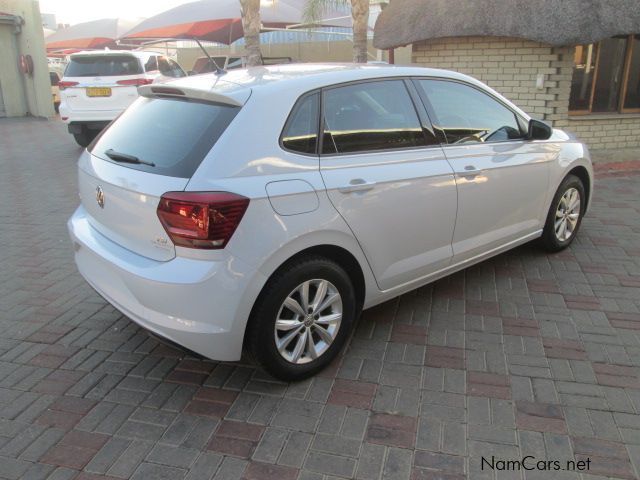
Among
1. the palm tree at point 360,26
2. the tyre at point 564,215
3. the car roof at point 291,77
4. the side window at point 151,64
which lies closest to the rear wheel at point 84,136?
the side window at point 151,64

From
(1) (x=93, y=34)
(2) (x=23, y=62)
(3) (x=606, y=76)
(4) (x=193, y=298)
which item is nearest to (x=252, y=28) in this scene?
(3) (x=606, y=76)

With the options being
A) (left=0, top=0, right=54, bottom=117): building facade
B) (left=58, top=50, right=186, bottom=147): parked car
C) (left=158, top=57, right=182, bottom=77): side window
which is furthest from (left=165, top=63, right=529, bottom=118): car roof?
(left=0, top=0, right=54, bottom=117): building facade

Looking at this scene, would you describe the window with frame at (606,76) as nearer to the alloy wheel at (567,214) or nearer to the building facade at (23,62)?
the alloy wheel at (567,214)

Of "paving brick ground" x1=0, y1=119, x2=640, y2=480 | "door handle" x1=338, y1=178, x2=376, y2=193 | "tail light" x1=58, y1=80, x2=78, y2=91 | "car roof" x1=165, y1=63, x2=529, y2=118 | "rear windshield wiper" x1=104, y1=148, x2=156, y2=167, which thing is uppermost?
"car roof" x1=165, y1=63, x2=529, y2=118

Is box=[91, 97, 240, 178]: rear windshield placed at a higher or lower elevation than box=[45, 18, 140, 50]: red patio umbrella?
lower

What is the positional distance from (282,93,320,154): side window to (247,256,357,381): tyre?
605mm

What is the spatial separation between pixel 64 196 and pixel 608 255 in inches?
253

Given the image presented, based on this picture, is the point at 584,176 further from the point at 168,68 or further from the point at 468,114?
the point at 168,68

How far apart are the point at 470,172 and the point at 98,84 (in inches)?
333

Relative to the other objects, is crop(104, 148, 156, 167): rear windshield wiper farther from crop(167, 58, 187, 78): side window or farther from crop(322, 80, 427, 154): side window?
crop(167, 58, 187, 78): side window

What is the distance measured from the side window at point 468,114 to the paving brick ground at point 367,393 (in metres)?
1.17

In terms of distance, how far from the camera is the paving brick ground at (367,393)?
259cm

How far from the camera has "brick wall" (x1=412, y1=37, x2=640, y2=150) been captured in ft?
27.4

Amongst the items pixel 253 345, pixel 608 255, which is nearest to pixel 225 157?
pixel 253 345
